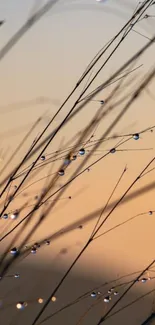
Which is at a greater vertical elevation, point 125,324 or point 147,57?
point 147,57

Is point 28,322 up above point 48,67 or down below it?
below

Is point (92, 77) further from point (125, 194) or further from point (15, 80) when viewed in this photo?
point (125, 194)

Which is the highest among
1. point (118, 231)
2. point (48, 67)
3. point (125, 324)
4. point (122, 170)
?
point (48, 67)

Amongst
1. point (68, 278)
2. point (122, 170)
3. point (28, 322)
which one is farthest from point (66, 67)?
point (28, 322)

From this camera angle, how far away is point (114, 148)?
1.09 m

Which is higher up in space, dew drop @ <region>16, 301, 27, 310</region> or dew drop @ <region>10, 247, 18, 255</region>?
dew drop @ <region>10, 247, 18, 255</region>

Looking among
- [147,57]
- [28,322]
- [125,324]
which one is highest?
[147,57]

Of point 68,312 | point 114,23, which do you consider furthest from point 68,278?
point 114,23

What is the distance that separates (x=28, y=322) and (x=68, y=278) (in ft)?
0.50

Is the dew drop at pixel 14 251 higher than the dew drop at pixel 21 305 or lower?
higher

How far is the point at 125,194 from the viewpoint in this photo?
1083mm

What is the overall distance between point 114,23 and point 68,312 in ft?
2.57

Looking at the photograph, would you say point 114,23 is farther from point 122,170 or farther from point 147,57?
point 122,170

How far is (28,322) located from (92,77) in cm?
67
